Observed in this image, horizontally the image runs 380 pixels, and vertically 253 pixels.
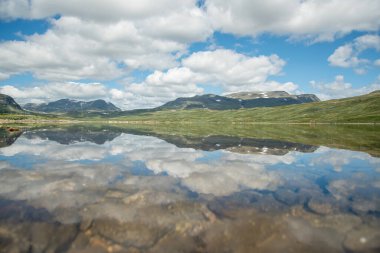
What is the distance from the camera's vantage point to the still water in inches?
525

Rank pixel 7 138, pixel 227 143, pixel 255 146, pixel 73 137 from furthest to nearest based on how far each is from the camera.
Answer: pixel 73 137 < pixel 7 138 < pixel 227 143 < pixel 255 146

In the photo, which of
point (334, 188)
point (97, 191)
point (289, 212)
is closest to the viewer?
point (289, 212)

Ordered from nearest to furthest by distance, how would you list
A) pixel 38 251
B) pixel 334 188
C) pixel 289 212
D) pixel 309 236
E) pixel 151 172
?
pixel 38 251 < pixel 309 236 < pixel 289 212 < pixel 334 188 < pixel 151 172

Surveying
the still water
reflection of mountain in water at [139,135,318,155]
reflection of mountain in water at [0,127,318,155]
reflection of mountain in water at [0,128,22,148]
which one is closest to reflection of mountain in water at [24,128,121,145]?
reflection of mountain in water at [0,127,318,155]

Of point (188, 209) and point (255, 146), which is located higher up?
point (188, 209)

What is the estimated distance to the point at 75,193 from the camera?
68.9 ft

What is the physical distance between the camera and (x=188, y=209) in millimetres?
17531

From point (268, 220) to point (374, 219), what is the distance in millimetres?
5685

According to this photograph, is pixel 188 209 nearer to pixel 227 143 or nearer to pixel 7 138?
pixel 227 143

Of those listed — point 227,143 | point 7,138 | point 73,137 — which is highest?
point 7,138

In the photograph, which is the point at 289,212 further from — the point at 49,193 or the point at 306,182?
the point at 49,193

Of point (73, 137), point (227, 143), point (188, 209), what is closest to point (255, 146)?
point (227, 143)

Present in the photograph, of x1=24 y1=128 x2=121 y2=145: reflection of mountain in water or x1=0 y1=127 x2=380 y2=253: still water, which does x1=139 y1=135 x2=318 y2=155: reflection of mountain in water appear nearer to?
x1=0 y1=127 x2=380 y2=253: still water

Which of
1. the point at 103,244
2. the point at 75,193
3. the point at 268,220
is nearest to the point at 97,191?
the point at 75,193
